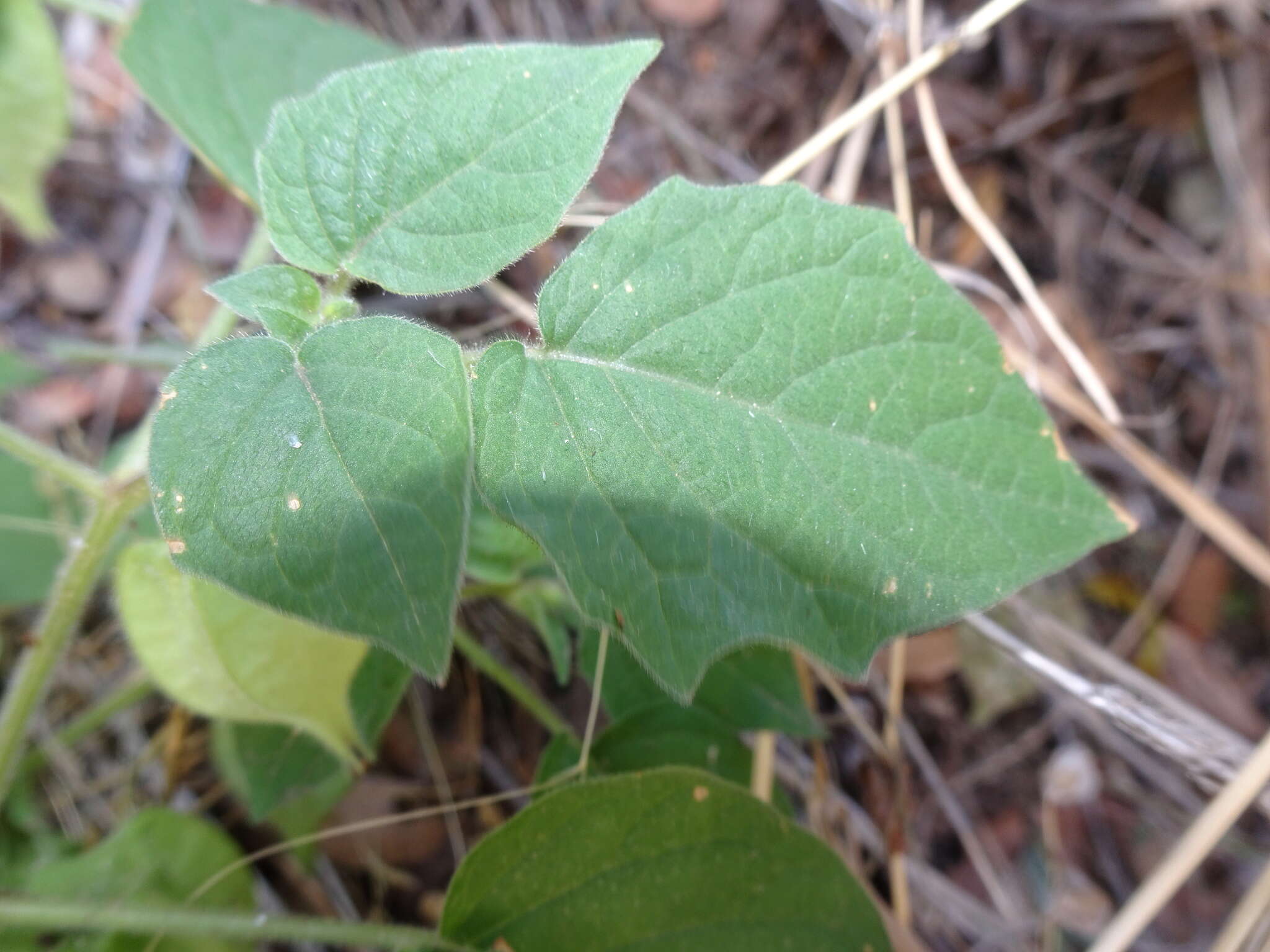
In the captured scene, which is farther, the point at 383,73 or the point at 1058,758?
the point at 1058,758

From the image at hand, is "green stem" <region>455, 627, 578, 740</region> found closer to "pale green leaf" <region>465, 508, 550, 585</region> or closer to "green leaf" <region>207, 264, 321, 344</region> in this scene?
"pale green leaf" <region>465, 508, 550, 585</region>

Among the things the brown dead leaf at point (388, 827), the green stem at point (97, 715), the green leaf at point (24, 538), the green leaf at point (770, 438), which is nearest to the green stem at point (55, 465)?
the green leaf at point (24, 538)

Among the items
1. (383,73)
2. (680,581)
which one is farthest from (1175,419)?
(383,73)

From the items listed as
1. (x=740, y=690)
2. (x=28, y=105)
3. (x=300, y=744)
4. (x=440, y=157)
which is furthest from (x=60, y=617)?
(x=28, y=105)

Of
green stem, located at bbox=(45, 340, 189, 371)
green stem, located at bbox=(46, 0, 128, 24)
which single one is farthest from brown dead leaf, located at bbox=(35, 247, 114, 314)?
green stem, located at bbox=(46, 0, 128, 24)

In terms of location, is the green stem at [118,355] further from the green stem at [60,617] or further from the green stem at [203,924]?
the green stem at [203,924]

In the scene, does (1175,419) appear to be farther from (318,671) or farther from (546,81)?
(318,671)
